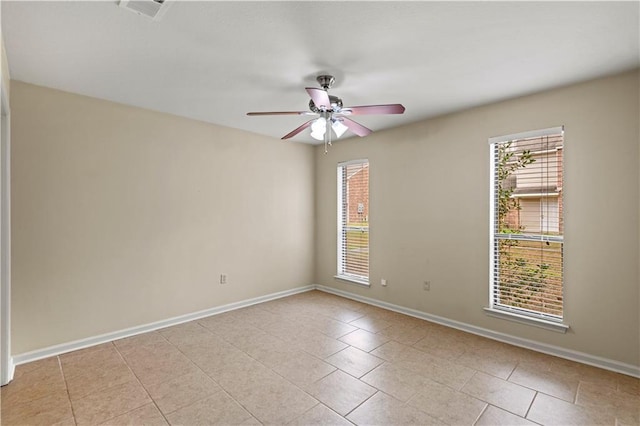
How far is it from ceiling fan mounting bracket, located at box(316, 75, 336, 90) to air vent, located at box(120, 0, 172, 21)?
1.25 m

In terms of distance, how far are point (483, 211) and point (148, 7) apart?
354 cm

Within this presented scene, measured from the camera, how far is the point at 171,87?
302 centimetres

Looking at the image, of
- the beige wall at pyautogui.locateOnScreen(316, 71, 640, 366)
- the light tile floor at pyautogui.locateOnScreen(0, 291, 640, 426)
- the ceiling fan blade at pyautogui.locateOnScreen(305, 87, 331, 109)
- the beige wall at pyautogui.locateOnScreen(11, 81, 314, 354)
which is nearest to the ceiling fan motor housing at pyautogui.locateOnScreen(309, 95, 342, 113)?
the ceiling fan blade at pyautogui.locateOnScreen(305, 87, 331, 109)

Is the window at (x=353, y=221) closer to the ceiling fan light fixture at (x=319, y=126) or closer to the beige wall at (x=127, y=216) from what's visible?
the beige wall at (x=127, y=216)

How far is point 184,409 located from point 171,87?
275cm

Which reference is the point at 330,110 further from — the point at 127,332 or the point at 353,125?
the point at 127,332

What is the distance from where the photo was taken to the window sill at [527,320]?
9.93 feet

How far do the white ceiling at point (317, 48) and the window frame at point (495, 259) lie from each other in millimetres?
438

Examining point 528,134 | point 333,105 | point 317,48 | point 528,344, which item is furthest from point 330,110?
point 528,344

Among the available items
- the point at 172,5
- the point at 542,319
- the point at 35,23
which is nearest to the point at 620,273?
the point at 542,319

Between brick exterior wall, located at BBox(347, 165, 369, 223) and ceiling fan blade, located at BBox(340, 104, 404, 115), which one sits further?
brick exterior wall, located at BBox(347, 165, 369, 223)

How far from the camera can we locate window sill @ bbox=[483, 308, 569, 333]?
3025 millimetres

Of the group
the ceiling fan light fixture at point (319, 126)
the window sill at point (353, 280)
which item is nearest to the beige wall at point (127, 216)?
the window sill at point (353, 280)

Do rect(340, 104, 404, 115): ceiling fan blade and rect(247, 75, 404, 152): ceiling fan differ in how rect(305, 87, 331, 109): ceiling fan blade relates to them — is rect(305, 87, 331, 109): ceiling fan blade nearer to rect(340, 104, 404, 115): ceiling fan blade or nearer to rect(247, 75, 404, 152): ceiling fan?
rect(247, 75, 404, 152): ceiling fan
